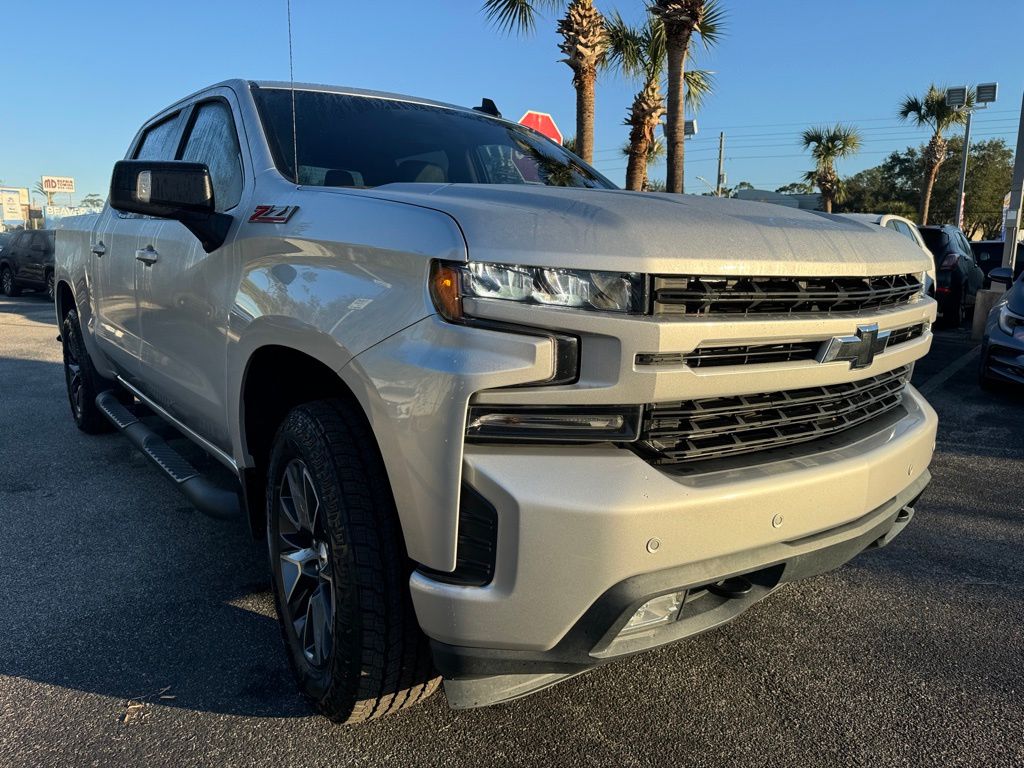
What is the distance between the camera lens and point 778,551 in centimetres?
190

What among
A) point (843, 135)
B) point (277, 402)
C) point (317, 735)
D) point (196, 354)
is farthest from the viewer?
point (843, 135)

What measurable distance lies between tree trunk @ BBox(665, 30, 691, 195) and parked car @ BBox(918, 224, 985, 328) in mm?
3753

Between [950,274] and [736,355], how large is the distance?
11.5 m

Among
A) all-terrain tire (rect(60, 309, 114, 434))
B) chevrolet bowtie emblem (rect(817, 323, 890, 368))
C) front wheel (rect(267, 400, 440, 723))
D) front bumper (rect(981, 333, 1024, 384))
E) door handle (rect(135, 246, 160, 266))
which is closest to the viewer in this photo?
front wheel (rect(267, 400, 440, 723))

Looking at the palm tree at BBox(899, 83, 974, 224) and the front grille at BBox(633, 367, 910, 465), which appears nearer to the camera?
the front grille at BBox(633, 367, 910, 465)

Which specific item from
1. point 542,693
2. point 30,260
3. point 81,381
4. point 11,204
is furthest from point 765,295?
point 11,204

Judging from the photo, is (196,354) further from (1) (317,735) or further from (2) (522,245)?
(2) (522,245)

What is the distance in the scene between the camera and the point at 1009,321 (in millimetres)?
6551

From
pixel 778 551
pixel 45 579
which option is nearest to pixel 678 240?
pixel 778 551

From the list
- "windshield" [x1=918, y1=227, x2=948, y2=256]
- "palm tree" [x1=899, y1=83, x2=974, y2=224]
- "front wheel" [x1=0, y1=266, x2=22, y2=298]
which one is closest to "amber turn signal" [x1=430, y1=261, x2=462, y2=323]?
"windshield" [x1=918, y1=227, x2=948, y2=256]

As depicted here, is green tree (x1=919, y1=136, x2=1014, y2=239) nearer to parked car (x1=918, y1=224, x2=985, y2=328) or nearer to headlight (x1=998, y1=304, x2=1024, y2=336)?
parked car (x1=918, y1=224, x2=985, y2=328)

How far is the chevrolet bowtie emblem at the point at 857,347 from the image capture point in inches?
78.3

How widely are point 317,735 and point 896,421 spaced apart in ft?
6.35

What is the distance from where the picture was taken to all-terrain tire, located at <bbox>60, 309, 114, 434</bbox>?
496 cm
